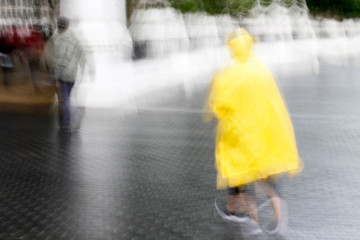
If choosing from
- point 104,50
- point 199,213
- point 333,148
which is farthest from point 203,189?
point 104,50

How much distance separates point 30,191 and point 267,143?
2.67 metres

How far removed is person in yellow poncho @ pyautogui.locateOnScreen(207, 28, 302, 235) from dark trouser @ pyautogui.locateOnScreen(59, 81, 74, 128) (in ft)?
17.2

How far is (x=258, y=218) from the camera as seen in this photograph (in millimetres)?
5934

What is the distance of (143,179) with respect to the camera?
7355mm

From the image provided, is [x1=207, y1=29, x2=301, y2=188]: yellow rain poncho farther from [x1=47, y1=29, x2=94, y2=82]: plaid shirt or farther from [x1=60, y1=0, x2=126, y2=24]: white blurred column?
[x1=60, y1=0, x2=126, y2=24]: white blurred column

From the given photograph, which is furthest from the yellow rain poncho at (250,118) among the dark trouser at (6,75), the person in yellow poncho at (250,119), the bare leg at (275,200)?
the dark trouser at (6,75)

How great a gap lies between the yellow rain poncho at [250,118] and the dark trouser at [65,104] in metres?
5.26

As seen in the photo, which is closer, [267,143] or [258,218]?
[267,143]

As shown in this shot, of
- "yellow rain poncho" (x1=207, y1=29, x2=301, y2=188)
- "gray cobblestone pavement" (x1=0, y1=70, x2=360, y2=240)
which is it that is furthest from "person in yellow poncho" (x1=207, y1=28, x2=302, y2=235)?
"gray cobblestone pavement" (x1=0, y1=70, x2=360, y2=240)

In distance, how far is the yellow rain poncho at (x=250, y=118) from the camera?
→ 518 cm

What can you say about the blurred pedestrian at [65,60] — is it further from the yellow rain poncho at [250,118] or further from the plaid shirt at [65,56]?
the yellow rain poncho at [250,118]

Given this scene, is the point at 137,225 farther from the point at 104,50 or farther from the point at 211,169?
the point at 104,50

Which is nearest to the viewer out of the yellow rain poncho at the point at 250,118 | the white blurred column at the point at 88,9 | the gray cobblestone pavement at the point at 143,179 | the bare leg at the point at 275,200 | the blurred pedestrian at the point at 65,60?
the yellow rain poncho at the point at 250,118

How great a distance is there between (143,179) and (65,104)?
335 centimetres
